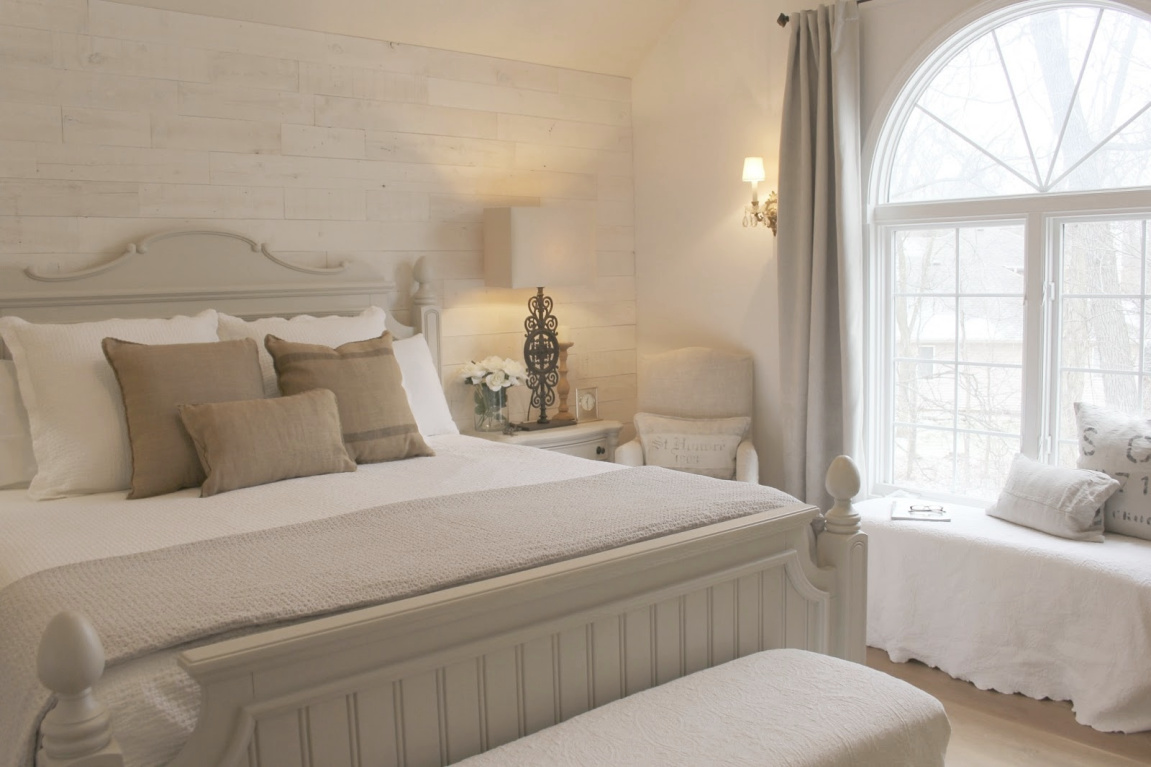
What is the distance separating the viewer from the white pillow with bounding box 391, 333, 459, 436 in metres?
3.49

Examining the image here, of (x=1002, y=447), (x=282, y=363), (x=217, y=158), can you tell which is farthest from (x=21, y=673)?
(x=1002, y=447)

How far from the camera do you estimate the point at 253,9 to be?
140 inches

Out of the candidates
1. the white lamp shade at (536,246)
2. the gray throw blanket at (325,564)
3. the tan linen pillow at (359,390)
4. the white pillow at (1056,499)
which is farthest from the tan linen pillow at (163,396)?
the white pillow at (1056,499)

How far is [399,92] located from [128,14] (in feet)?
3.35


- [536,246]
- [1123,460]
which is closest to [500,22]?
[536,246]

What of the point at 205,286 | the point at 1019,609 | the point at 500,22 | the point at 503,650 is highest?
the point at 500,22

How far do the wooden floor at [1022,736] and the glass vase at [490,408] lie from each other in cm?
188

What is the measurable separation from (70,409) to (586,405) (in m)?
2.26

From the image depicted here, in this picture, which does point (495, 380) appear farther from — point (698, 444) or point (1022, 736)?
point (1022, 736)

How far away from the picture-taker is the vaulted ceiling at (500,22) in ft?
11.9

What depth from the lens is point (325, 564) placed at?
1932 millimetres

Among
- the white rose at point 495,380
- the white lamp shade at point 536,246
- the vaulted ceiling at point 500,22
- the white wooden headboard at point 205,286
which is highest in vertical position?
the vaulted ceiling at point 500,22

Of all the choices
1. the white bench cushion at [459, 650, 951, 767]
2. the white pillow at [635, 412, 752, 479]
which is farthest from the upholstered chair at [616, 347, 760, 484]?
the white bench cushion at [459, 650, 951, 767]

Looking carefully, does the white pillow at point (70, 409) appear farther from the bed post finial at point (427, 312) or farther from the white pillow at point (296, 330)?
the bed post finial at point (427, 312)
